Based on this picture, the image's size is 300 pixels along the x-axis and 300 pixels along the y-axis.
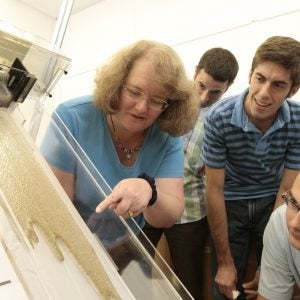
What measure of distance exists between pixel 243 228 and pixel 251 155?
39 centimetres

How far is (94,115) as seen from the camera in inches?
39.9

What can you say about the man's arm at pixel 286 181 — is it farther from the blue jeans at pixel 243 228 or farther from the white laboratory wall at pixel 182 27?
the white laboratory wall at pixel 182 27

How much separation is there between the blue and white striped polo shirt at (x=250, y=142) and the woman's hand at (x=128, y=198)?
68 cm

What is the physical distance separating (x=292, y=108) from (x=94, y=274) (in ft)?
3.89

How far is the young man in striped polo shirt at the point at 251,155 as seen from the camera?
1.32 meters

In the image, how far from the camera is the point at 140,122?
1.00 meters

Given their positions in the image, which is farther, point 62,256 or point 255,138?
point 255,138

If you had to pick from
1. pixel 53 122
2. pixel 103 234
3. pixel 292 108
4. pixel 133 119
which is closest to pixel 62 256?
pixel 103 234

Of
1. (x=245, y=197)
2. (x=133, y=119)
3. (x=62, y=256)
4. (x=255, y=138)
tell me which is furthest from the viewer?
(x=245, y=197)

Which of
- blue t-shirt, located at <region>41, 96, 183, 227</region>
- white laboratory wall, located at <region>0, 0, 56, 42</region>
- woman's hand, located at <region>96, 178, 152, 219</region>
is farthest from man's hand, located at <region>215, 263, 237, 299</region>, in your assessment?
white laboratory wall, located at <region>0, 0, 56, 42</region>

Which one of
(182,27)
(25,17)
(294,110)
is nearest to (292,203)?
(294,110)

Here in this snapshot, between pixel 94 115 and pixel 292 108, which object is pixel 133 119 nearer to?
pixel 94 115

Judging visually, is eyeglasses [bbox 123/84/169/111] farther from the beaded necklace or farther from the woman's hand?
the woman's hand

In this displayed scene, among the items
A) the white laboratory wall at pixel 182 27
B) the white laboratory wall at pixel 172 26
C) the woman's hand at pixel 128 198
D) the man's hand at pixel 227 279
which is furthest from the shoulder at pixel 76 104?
the white laboratory wall at pixel 182 27
